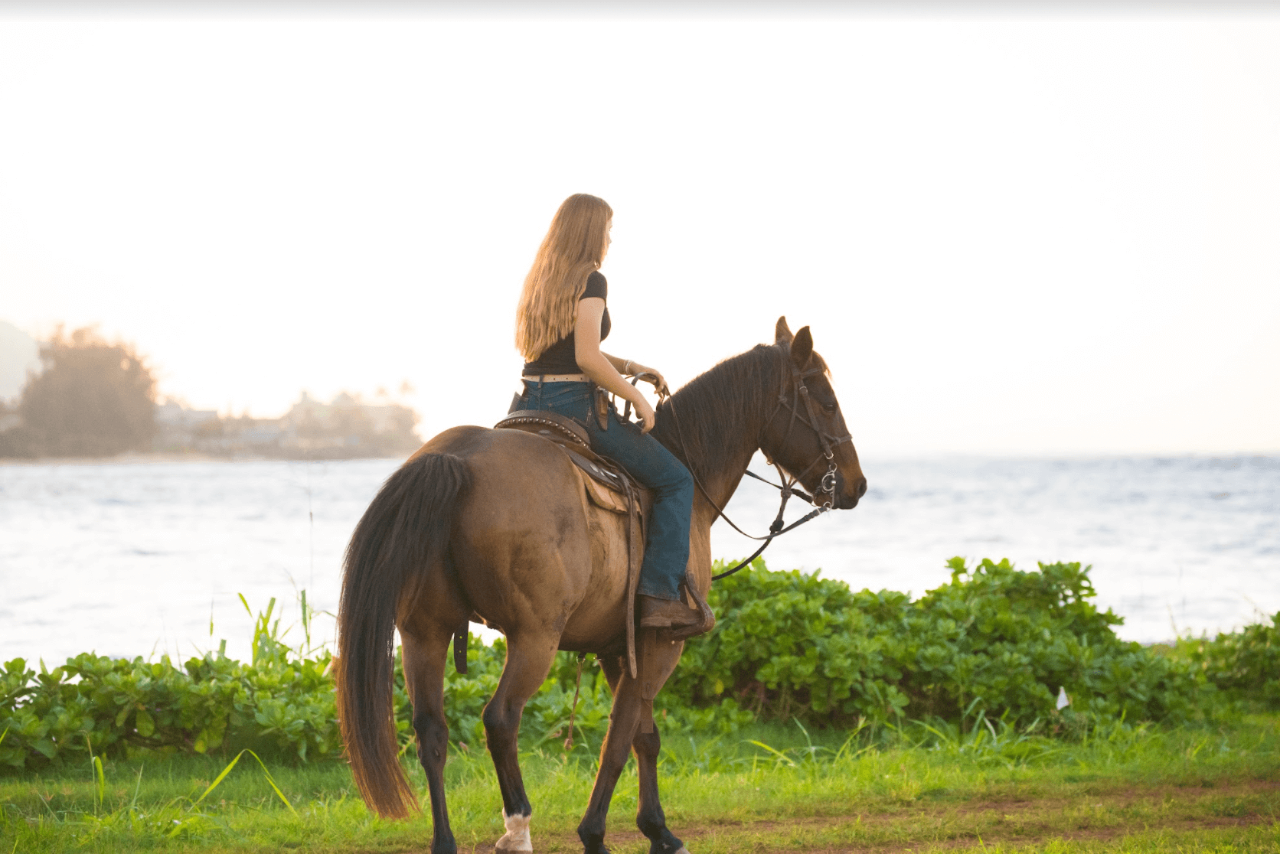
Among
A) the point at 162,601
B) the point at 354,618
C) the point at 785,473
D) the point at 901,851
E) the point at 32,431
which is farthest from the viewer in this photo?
the point at 32,431

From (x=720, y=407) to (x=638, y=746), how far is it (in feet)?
5.37

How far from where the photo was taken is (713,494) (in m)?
4.60

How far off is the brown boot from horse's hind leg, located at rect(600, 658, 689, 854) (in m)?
0.45

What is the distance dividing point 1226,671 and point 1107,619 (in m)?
1.44

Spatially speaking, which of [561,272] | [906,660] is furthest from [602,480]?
[906,660]

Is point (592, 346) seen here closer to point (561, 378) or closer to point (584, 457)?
point (561, 378)

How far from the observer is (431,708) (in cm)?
355

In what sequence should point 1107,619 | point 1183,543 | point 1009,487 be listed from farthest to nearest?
point 1009,487 < point 1183,543 < point 1107,619

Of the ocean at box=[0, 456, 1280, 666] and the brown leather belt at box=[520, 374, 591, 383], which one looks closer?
the brown leather belt at box=[520, 374, 591, 383]

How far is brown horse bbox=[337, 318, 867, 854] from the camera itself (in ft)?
10.9

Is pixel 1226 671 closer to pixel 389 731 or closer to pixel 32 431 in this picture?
pixel 389 731

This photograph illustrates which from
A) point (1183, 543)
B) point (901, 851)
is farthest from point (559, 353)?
point (1183, 543)

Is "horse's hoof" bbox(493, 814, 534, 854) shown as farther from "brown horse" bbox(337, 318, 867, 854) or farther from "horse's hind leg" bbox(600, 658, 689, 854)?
"horse's hind leg" bbox(600, 658, 689, 854)

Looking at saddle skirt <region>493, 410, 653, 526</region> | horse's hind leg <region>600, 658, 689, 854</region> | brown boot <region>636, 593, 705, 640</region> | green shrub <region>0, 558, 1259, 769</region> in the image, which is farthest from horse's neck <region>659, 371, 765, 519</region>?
green shrub <region>0, 558, 1259, 769</region>
